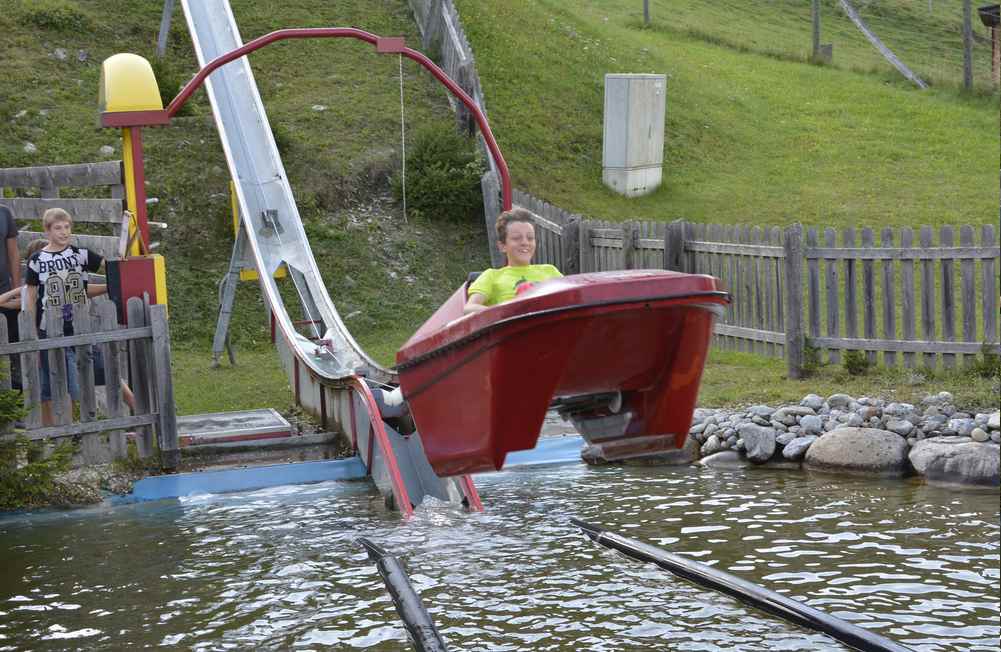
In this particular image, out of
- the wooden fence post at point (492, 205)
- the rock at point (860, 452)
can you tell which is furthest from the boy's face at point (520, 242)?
the wooden fence post at point (492, 205)

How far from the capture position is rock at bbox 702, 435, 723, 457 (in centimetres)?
1005

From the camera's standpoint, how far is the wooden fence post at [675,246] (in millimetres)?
12805

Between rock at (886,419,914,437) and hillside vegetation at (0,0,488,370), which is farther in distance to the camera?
hillside vegetation at (0,0,488,370)

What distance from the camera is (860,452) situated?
30.6 feet

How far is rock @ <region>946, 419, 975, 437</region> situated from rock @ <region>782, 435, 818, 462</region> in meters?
1.03

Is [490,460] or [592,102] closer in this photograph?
[490,460]

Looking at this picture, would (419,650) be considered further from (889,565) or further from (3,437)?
(3,437)

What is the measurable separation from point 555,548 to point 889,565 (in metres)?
2.05

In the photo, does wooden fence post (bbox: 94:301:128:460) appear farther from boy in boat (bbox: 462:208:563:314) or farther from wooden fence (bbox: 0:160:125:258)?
boy in boat (bbox: 462:208:563:314)

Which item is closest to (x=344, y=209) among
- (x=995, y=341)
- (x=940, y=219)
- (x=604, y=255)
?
(x=604, y=255)

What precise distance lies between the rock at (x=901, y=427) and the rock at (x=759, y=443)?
0.93 meters

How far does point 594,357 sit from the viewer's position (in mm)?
5336

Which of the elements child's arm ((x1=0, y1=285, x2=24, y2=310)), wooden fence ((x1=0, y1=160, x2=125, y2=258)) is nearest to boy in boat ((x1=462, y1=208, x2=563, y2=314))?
child's arm ((x1=0, y1=285, x2=24, y2=310))

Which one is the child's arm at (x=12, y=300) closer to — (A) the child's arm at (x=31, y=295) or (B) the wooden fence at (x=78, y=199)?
(A) the child's arm at (x=31, y=295)
